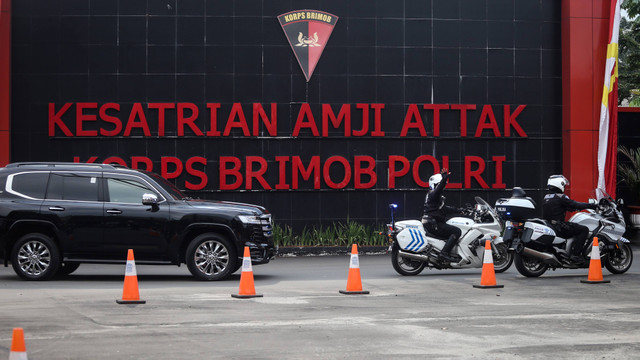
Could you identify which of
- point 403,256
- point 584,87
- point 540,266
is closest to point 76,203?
point 403,256

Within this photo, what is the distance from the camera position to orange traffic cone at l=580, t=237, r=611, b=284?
1658cm

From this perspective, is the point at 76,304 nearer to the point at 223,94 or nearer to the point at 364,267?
the point at 364,267

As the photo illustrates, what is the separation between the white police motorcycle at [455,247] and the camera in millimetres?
17609

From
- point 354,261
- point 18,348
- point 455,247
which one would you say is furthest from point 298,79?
point 18,348

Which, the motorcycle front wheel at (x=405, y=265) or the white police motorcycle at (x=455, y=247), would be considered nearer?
the white police motorcycle at (x=455, y=247)

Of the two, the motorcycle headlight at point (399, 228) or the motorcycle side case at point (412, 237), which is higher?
the motorcycle headlight at point (399, 228)

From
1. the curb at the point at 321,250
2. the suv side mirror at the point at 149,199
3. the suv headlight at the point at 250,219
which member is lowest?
the curb at the point at 321,250

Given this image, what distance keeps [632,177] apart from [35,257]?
17024 mm

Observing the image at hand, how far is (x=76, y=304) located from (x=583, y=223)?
935 centimetres

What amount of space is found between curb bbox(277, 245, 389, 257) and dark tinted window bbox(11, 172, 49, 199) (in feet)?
26.4

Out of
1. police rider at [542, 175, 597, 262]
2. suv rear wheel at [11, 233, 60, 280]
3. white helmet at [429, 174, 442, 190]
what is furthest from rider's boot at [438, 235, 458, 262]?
suv rear wheel at [11, 233, 60, 280]

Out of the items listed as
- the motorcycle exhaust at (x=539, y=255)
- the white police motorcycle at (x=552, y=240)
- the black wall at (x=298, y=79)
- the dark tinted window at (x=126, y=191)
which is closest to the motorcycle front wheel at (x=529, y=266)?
the white police motorcycle at (x=552, y=240)

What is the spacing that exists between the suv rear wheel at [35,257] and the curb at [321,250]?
26.7 ft

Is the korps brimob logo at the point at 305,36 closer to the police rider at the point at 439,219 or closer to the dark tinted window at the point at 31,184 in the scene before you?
the police rider at the point at 439,219
